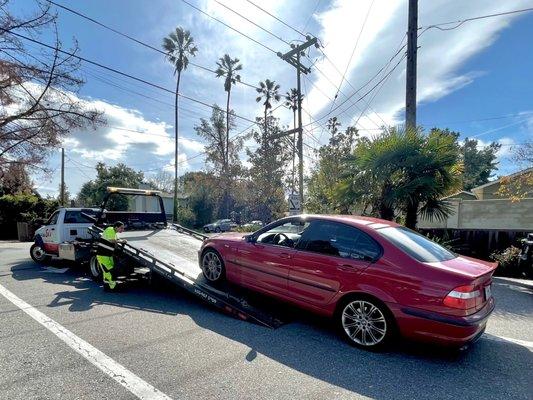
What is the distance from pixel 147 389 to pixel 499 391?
3273 mm

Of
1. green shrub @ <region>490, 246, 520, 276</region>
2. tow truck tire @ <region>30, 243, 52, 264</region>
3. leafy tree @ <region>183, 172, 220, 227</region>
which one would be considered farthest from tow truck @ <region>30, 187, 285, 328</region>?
leafy tree @ <region>183, 172, 220, 227</region>

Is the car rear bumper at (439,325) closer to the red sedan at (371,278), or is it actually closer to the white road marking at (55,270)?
the red sedan at (371,278)

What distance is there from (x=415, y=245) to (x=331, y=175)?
1288cm

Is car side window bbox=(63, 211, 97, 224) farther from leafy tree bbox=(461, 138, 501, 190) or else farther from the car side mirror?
leafy tree bbox=(461, 138, 501, 190)

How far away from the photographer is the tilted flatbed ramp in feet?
15.9

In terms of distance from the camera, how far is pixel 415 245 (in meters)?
4.10

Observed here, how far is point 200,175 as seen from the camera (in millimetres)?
38594

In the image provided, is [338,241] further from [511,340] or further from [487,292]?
[511,340]

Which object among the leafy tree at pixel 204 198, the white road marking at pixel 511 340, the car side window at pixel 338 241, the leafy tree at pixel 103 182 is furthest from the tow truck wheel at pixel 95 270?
the leafy tree at pixel 103 182

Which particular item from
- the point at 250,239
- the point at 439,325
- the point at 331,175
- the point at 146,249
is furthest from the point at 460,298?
the point at 331,175

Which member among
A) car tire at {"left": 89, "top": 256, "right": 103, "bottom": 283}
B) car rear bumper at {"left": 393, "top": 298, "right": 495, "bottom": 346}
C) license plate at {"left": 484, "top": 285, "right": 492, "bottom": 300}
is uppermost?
license plate at {"left": 484, "top": 285, "right": 492, "bottom": 300}

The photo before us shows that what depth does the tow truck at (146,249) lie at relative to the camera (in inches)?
198

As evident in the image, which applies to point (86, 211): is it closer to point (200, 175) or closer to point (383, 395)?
point (383, 395)

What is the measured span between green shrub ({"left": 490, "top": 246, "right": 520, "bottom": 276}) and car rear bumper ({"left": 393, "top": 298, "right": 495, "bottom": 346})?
6.94 meters
